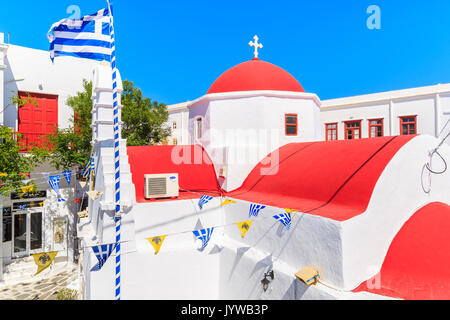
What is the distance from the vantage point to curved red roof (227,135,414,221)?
611 cm

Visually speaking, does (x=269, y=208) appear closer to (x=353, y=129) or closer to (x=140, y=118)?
(x=140, y=118)

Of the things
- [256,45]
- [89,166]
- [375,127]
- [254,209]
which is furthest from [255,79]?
[375,127]

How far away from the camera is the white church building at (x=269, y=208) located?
5.52 meters

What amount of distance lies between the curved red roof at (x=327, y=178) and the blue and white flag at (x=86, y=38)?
595cm

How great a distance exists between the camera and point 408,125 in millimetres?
21000

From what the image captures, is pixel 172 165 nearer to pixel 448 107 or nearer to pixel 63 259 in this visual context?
pixel 63 259

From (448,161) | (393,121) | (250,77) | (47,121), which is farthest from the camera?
(393,121)

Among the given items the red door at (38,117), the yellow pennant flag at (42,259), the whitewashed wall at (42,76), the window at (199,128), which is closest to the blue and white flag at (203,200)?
the window at (199,128)

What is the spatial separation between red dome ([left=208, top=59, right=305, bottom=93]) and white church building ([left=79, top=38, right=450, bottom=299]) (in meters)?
0.06

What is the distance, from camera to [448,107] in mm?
19391

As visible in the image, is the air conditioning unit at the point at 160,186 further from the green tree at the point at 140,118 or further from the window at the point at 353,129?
the window at the point at 353,129

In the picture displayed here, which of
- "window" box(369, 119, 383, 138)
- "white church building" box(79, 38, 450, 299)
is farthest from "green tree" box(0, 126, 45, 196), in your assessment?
"window" box(369, 119, 383, 138)

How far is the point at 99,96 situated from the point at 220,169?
16.4 feet

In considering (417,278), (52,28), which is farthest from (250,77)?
(417,278)
